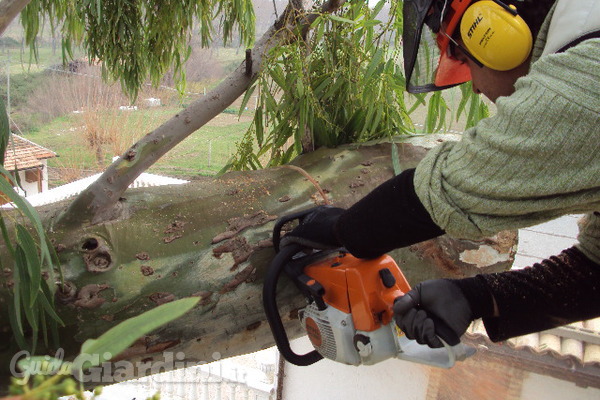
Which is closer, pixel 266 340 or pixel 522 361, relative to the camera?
pixel 266 340

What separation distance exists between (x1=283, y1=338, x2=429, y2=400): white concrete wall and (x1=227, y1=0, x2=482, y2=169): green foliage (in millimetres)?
3325

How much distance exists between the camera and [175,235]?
1441 mm

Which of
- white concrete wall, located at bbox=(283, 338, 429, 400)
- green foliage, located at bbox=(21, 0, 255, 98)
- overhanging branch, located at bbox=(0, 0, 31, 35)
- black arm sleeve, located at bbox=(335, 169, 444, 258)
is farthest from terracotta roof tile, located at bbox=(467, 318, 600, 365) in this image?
overhanging branch, located at bbox=(0, 0, 31, 35)

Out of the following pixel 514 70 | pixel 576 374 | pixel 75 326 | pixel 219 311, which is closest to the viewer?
pixel 514 70

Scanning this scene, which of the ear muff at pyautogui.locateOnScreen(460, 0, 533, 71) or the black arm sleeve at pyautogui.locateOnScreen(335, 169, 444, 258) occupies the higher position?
the ear muff at pyautogui.locateOnScreen(460, 0, 533, 71)

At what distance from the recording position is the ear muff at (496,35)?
3.35ft

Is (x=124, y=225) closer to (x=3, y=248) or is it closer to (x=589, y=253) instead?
(x=3, y=248)

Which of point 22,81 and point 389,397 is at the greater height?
point 22,81

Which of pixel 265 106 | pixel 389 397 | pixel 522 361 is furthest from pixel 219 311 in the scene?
pixel 389 397

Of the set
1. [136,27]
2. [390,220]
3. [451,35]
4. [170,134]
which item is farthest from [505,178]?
[136,27]

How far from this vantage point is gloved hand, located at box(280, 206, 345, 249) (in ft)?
4.14

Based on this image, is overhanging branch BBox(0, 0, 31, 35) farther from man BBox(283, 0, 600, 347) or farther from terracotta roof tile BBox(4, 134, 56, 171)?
terracotta roof tile BBox(4, 134, 56, 171)

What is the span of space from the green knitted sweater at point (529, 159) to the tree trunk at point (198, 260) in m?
0.62

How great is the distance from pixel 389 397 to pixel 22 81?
19.4 ft
